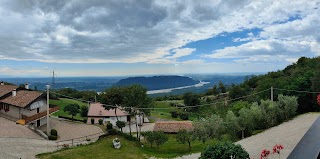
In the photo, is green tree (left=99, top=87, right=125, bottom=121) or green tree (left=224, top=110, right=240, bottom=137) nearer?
green tree (left=224, top=110, right=240, bottom=137)

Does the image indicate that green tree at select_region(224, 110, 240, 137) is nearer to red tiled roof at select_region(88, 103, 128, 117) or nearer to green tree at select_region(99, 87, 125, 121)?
green tree at select_region(99, 87, 125, 121)

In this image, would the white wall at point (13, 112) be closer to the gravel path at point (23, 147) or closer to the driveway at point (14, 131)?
the driveway at point (14, 131)

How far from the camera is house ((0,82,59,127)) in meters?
36.0

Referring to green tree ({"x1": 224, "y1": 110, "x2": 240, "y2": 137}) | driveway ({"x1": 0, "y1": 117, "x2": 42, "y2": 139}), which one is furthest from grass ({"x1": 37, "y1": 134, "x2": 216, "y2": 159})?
driveway ({"x1": 0, "y1": 117, "x2": 42, "y2": 139})

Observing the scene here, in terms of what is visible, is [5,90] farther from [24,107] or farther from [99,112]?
[99,112]

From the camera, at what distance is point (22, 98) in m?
37.6

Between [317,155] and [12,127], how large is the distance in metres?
32.8

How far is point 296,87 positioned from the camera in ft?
122

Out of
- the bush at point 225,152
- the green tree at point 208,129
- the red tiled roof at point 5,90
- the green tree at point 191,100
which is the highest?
the red tiled roof at point 5,90

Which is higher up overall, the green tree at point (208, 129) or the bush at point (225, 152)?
the bush at point (225, 152)

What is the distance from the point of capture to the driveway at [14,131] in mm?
29427

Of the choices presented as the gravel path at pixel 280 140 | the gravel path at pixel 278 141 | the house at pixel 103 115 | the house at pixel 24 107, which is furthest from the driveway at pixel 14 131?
the gravel path at pixel 280 140

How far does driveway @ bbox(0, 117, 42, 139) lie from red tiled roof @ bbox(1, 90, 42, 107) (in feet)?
9.29

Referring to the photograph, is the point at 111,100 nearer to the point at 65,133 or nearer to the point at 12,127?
the point at 65,133
